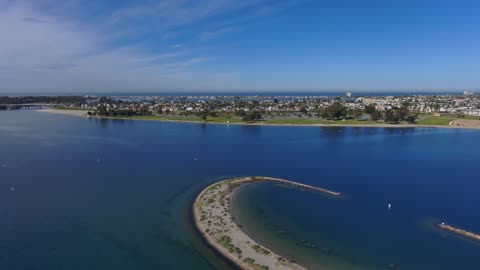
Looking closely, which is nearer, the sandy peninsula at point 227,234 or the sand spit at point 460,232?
the sandy peninsula at point 227,234

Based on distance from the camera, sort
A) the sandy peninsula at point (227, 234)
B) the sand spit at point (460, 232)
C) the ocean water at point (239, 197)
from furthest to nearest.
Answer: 1. the sand spit at point (460, 232)
2. the ocean water at point (239, 197)
3. the sandy peninsula at point (227, 234)

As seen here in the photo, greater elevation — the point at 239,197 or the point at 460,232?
the point at 239,197

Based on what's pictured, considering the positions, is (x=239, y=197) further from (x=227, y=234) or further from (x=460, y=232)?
(x=460, y=232)

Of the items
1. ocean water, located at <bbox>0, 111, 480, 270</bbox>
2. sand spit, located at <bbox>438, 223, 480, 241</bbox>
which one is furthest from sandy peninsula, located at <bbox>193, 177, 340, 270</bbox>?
sand spit, located at <bbox>438, 223, 480, 241</bbox>

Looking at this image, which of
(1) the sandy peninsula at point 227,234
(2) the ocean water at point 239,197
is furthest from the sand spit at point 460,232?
(1) the sandy peninsula at point 227,234

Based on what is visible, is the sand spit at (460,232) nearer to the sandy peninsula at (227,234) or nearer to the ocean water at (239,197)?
the ocean water at (239,197)

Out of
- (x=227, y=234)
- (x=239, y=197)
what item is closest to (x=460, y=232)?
(x=227, y=234)

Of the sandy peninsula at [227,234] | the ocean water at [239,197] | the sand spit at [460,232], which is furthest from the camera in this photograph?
the sand spit at [460,232]
